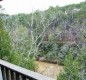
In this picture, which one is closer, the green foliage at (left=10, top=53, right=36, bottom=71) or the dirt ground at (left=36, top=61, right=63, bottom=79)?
the green foliage at (left=10, top=53, right=36, bottom=71)

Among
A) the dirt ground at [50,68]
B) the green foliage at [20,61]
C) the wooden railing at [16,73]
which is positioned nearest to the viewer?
the wooden railing at [16,73]

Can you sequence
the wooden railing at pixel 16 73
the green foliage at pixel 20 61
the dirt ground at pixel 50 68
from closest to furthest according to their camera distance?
the wooden railing at pixel 16 73 < the green foliage at pixel 20 61 < the dirt ground at pixel 50 68

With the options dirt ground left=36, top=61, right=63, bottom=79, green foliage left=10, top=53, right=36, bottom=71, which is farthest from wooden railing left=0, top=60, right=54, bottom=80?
dirt ground left=36, top=61, right=63, bottom=79

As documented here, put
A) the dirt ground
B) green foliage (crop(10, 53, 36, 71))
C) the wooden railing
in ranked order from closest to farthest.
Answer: the wooden railing
green foliage (crop(10, 53, 36, 71))
the dirt ground

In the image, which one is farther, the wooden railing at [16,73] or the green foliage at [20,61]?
the green foliage at [20,61]

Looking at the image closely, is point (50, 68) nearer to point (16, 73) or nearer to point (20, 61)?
point (20, 61)

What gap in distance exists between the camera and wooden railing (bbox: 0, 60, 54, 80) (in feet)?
4.91

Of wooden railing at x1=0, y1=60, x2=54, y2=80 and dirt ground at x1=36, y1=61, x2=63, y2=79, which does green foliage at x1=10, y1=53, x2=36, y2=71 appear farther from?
dirt ground at x1=36, y1=61, x2=63, y2=79

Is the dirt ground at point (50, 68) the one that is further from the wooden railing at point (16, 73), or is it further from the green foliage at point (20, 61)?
the wooden railing at point (16, 73)

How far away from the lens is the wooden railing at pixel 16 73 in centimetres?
150

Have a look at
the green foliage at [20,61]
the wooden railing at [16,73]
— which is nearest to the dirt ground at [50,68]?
the green foliage at [20,61]

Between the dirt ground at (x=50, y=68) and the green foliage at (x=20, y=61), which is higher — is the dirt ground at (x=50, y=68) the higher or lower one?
the lower one

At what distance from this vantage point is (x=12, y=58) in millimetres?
4348

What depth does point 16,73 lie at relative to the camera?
1.77 m
